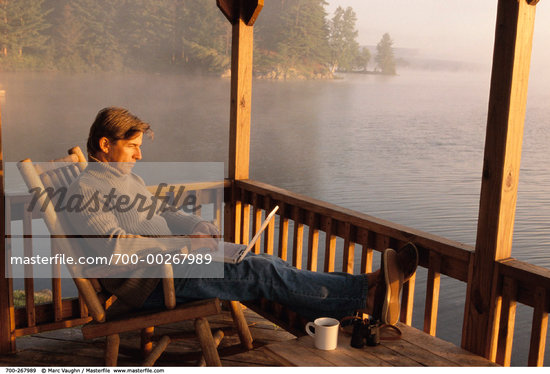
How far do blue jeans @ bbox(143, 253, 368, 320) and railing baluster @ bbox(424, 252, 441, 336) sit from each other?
11.7 inches

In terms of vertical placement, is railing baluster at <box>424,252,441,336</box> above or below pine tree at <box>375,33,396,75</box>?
below

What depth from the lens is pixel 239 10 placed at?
3213 millimetres

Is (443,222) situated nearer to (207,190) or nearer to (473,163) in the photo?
(473,163)

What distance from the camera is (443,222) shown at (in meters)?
10.2

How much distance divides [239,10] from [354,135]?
39.3 ft

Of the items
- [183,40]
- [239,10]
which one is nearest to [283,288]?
[239,10]

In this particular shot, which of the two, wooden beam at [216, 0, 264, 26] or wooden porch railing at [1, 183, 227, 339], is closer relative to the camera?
wooden porch railing at [1, 183, 227, 339]

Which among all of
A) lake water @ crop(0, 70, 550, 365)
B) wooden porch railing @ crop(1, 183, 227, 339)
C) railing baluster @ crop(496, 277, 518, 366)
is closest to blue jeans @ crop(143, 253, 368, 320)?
railing baluster @ crop(496, 277, 518, 366)

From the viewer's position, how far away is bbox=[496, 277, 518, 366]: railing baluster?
2.00 metres

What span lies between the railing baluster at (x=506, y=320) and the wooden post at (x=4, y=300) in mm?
2299

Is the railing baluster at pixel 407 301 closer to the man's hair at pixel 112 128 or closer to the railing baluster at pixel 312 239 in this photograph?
the railing baluster at pixel 312 239

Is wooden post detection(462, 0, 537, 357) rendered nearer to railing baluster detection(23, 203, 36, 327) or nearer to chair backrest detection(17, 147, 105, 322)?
chair backrest detection(17, 147, 105, 322)

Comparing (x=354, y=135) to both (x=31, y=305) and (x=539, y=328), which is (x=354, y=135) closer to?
(x=31, y=305)

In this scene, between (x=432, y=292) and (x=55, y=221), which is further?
(x=432, y=292)
